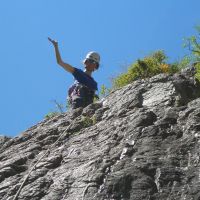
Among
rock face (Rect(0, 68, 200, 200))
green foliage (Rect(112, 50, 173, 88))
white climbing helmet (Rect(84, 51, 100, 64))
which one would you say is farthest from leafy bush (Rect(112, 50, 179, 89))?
rock face (Rect(0, 68, 200, 200))

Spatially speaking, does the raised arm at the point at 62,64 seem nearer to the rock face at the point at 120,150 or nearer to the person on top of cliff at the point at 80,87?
the person on top of cliff at the point at 80,87

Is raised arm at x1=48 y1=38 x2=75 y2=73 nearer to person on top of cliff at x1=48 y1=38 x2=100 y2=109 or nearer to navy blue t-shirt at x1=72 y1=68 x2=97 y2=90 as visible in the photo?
person on top of cliff at x1=48 y1=38 x2=100 y2=109

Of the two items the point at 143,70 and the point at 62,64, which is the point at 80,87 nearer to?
the point at 62,64

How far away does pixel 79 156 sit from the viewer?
33.7 feet

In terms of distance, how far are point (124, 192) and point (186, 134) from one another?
1833 millimetres

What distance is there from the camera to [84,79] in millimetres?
14633

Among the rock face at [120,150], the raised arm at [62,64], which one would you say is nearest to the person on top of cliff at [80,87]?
the raised arm at [62,64]

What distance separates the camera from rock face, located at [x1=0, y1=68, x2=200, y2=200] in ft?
28.1

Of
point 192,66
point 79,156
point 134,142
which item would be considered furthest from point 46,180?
point 192,66

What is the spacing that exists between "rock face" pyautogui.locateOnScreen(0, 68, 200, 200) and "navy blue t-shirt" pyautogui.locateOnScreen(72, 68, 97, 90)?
130 cm

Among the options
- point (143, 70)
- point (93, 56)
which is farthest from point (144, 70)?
point (93, 56)

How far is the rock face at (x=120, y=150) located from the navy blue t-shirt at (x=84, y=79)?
51.2 inches

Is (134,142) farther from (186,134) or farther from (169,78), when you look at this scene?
(169,78)

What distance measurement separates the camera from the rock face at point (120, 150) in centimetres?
855
